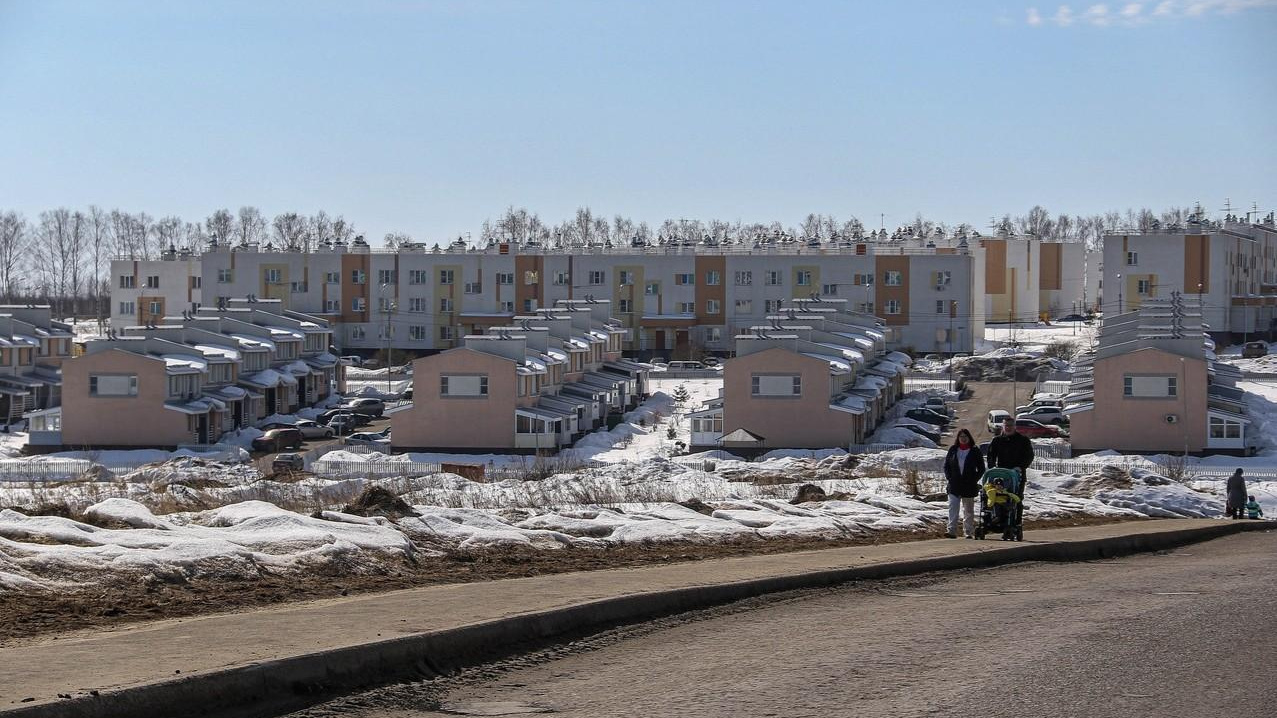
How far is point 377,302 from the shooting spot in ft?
323

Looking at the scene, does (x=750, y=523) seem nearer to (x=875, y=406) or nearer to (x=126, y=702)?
(x=126, y=702)

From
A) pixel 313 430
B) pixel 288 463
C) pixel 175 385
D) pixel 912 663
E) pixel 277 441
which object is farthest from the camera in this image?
pixel 313 430

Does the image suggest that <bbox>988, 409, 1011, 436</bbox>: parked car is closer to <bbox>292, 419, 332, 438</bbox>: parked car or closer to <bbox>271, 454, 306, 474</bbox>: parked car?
<bbox>271, 454, 306, 474</bbox>: parked car

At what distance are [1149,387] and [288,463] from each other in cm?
3183

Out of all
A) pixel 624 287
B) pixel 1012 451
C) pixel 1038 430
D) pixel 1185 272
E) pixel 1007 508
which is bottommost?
pixel 1038 430

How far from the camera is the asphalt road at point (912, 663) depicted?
26.4 ft

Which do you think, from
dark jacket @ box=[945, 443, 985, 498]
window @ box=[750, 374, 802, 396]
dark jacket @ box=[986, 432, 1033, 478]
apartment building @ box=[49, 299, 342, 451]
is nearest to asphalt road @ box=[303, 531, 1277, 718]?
dark jacket @ box=[945, 443, 985, 498]

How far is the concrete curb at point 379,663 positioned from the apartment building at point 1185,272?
279 ft

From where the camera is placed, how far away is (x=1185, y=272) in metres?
92.9

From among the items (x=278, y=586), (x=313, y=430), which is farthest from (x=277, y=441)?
(x=278, y=586)

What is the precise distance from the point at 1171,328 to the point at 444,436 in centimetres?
2988

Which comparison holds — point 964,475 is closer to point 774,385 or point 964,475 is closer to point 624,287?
point 774,385

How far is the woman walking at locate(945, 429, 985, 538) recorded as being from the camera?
661 inches

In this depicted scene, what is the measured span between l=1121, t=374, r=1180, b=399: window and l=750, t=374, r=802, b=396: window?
1244 cm
